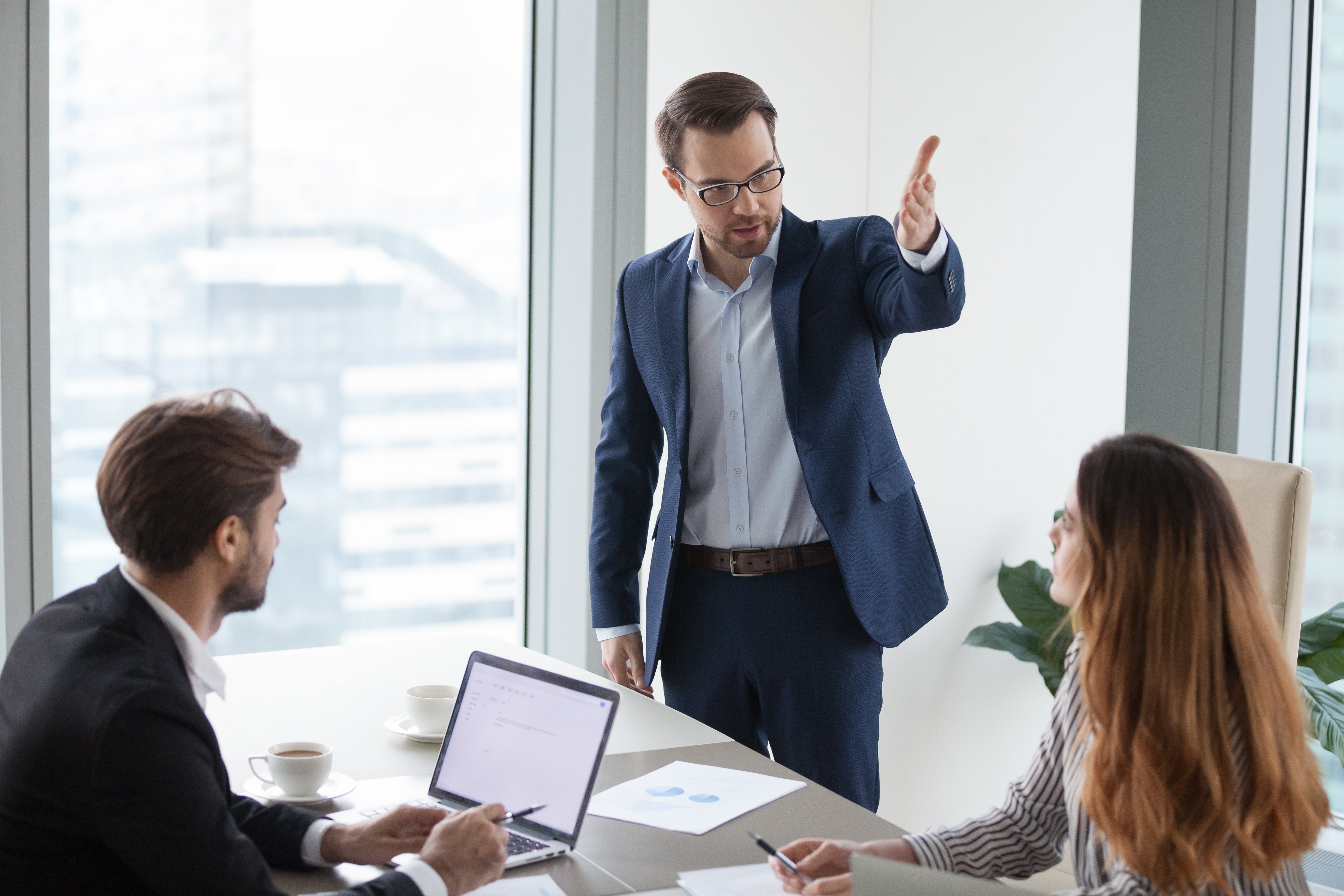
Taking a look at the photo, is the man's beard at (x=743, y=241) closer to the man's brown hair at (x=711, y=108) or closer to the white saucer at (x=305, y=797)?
the man's brown hair at (x=711, y=108)

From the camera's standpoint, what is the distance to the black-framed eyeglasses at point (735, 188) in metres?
1.98

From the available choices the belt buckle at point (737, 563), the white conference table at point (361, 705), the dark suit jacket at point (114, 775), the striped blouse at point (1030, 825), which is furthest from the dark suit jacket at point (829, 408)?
the dark suit jacket at point (114, 775)

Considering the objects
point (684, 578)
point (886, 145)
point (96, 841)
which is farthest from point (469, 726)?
point (886, 145)

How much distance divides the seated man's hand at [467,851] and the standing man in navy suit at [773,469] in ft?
2.65

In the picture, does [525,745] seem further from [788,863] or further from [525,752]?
[788,863]

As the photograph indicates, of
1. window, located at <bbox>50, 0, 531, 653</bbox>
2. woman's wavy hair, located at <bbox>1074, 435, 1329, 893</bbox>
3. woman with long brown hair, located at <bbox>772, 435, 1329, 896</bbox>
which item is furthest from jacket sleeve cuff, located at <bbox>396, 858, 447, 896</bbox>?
window, located at <bbox>50, 0, 531, 653</bbox>

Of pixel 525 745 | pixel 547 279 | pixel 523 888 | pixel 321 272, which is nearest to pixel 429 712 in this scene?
pixel 525 745

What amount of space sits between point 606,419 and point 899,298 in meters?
0.63

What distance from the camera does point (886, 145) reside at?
11.2 ft

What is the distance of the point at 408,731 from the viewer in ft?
5.95

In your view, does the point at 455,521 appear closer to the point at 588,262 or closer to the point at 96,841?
the point at 588,262

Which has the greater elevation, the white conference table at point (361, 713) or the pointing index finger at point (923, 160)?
the pointing index finger at point (923, 160)

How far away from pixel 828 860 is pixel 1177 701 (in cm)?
41

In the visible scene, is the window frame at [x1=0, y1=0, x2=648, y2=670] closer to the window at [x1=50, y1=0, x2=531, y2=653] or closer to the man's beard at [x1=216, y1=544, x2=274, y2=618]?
the window at [x1=50, y1=0, x2=531, y2=653]
